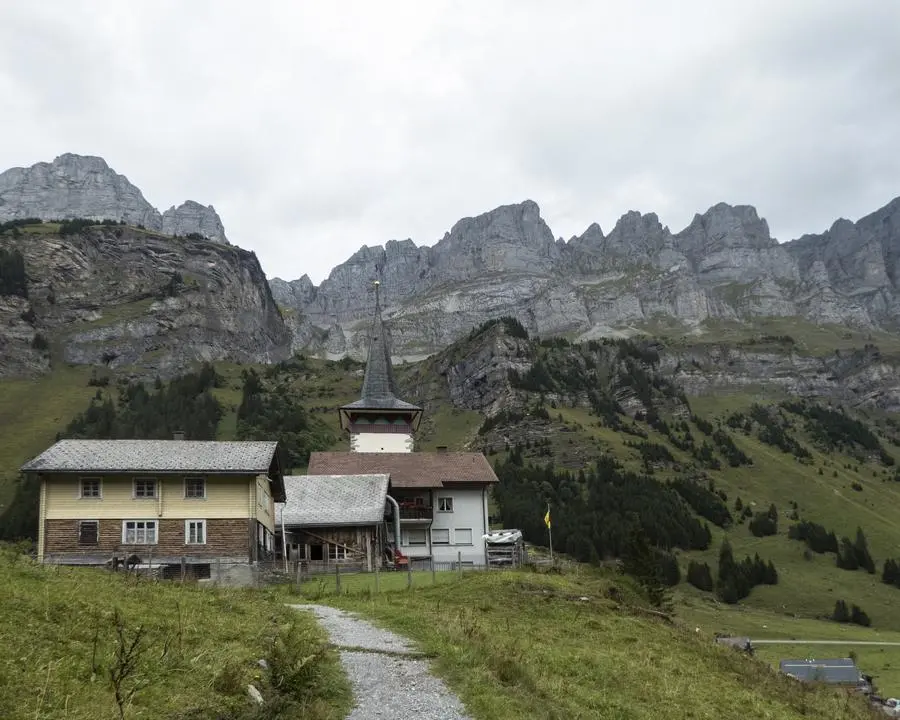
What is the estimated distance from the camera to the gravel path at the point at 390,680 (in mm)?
12406

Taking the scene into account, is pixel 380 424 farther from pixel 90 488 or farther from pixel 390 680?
pixel 390 680

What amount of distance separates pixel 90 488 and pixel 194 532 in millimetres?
5607

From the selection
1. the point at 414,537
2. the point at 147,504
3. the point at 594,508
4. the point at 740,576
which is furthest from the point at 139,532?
the point at 594,508

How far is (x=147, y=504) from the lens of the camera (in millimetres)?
41344

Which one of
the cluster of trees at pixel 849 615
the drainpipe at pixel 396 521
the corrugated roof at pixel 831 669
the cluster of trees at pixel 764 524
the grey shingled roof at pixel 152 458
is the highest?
the grey shingled roof at pixel 152 458

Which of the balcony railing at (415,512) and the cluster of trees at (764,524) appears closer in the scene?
the balcony railing at (415,512)

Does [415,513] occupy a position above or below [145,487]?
below

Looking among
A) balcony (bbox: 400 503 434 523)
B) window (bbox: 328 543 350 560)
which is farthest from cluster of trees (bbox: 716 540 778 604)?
window (bbox: 328 543 350 560)

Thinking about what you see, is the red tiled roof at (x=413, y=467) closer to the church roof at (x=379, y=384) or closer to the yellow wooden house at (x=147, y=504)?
the church roof at (x=379, y=384)

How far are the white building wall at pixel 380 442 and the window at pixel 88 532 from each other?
155 ft

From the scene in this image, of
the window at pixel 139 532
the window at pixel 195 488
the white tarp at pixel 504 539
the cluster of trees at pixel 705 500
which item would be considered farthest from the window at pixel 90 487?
the cluster of trees at pixel 705 500

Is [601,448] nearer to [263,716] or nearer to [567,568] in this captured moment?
[567,568]

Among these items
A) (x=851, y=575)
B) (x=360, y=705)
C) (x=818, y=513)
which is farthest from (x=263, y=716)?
(x=818, y=513)

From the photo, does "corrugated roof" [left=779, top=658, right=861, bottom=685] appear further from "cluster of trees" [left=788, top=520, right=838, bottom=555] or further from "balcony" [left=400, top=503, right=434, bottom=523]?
"cluster of trees" [left=788, top=520, right=838, bottom=555]
